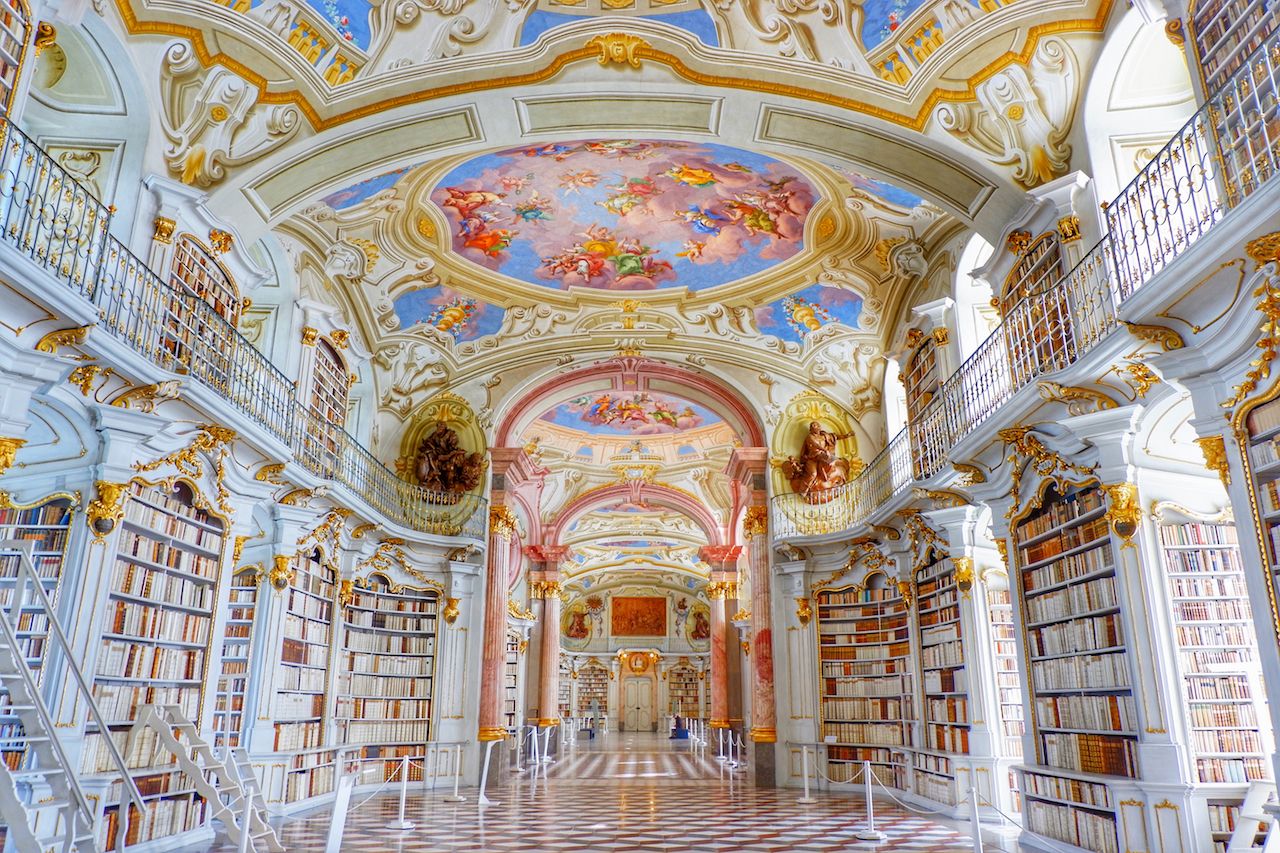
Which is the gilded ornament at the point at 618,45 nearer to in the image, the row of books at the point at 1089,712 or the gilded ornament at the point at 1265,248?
the gilded ornament at the point at 1265,248

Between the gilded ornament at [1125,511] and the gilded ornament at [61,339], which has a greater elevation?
the gilded ornament at [61,339]

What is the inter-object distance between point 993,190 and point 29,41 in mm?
8063

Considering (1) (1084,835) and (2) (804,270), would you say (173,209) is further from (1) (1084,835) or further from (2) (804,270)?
(1) (1084,835)

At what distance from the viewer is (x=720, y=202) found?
11.8 meters

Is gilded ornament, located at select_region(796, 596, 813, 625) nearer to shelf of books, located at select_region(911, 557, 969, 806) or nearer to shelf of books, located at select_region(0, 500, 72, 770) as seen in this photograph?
shelf of books, located at select_region(911, 557, 969, 806)

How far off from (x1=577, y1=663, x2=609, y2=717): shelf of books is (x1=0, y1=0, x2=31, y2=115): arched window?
3306cm

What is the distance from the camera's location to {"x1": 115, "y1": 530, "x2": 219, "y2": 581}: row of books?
7.55 meters

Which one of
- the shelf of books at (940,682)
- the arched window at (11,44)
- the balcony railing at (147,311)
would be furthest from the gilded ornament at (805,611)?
the arched window at (11,44)

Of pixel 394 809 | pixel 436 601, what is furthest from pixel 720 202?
pixel 394 809

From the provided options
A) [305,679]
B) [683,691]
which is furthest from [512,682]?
[683,691]

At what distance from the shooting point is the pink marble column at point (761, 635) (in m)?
14.1

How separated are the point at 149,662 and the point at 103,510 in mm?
1584

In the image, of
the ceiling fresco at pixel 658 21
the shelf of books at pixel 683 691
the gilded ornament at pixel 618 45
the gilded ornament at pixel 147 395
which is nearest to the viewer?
the gilded ornament at pixel 147 395

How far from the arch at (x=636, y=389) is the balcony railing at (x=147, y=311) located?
10.3 feet
